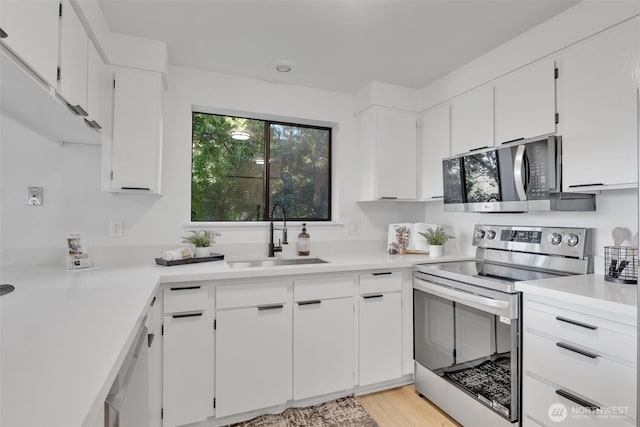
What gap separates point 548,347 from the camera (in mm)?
1493

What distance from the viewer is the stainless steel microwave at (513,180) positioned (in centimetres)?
184

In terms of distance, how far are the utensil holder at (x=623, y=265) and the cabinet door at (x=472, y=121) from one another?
0.94m

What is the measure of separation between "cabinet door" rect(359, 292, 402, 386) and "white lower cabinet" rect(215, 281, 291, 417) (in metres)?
0.53

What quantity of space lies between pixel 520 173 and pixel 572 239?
1.60 ft

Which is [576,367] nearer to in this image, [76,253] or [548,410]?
[548,410]

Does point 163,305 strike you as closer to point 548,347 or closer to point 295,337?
point 295,337

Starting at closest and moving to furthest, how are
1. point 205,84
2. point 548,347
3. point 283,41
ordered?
1. point 548,347
2. point 283,41
3. point 205,84

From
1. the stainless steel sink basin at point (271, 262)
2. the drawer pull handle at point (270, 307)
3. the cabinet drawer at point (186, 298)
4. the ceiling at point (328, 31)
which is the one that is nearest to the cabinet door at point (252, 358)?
the drawer pull handle at point (270, 307)

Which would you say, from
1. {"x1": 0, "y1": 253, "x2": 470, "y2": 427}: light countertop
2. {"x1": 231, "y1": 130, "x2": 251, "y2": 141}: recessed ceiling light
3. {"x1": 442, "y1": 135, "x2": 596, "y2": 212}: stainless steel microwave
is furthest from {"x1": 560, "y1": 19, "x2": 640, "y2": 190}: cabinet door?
{"x1": 231, "y1": 130, "x2": 251, "y2": 141}: recessed ceiling light

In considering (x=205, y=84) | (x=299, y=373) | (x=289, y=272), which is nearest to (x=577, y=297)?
(x=289, y=272)

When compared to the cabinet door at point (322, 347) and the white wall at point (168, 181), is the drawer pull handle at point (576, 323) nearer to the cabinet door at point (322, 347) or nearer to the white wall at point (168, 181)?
the cabinet door at point (322, 347)

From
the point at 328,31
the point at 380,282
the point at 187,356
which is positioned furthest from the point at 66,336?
the point at 328,31

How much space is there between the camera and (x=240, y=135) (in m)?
2.74

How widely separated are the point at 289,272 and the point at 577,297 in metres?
1.40
